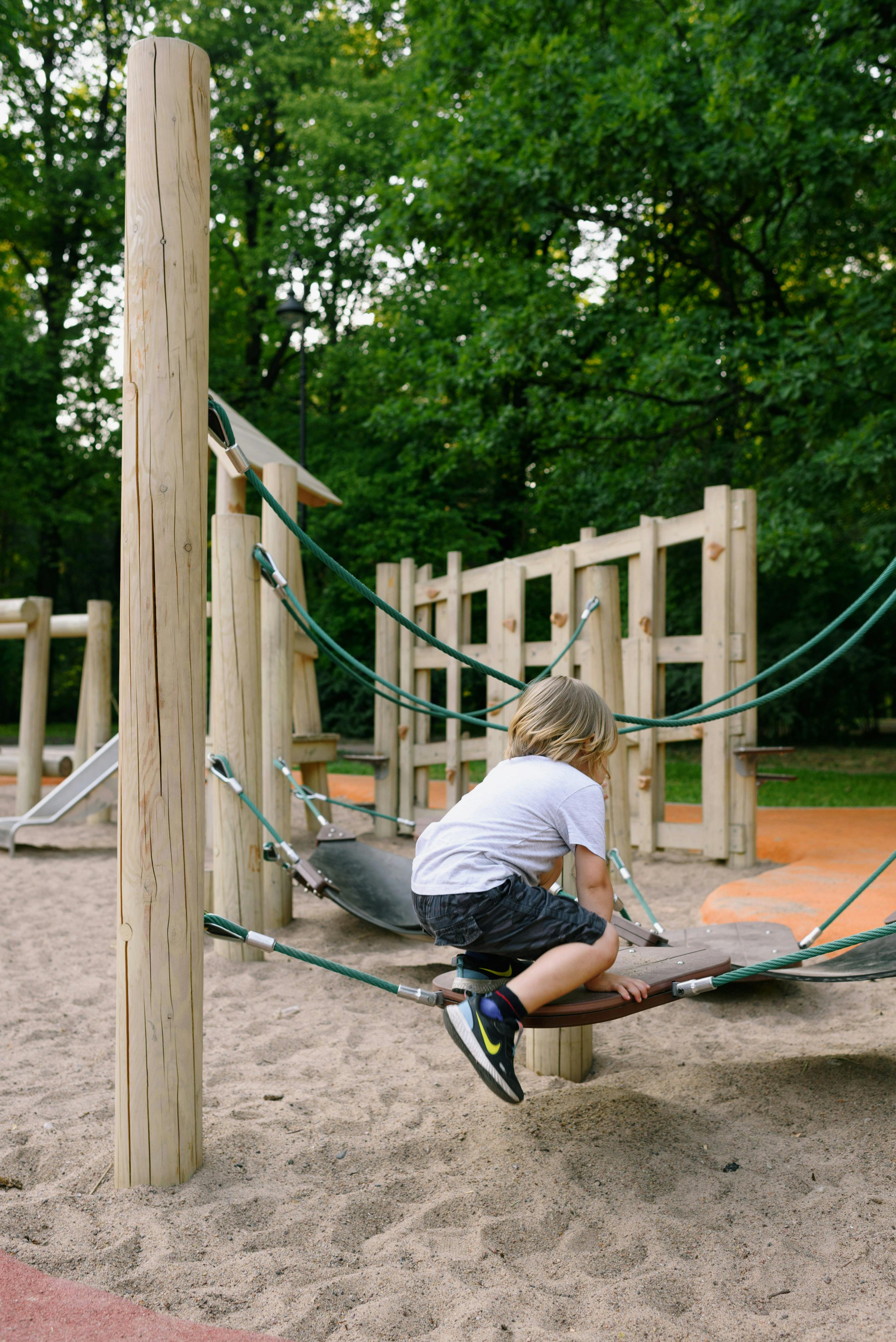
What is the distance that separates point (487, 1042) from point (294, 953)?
52 cm

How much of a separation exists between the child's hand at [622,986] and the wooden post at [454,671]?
4.79 metres

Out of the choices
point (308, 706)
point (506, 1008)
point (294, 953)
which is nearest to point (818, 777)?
point (308, 706)

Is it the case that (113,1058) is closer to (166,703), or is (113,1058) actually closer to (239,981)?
(239,981)

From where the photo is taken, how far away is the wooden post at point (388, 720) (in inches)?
311

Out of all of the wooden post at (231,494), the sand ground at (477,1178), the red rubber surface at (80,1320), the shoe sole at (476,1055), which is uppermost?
the wooden post at (231,494)

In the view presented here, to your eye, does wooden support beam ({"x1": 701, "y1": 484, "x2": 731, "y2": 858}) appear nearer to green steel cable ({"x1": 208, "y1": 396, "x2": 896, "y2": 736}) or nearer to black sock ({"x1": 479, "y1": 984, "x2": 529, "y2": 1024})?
green steel cable ({"x1": 208, "y1": 396, "x2": 896, "y2": 736})

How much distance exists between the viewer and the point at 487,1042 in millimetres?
2312

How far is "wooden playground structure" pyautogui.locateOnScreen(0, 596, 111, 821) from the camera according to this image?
27.1ft

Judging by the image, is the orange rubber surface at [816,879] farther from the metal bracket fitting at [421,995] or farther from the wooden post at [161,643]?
the wooden post at [161,643]

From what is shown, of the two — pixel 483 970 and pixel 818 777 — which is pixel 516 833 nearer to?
pixel 483 970

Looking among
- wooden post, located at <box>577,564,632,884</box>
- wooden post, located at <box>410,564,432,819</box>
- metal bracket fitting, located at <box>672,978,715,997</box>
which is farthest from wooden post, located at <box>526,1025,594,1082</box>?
wooden post, located at <box>410,564,432,819</box>

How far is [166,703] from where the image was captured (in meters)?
2.46

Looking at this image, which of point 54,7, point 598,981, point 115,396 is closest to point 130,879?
point 598,981

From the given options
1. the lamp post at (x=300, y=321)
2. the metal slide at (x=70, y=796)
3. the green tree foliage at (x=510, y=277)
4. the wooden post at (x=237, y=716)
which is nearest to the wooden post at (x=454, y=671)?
the metal slide at (x=70, y=796)
